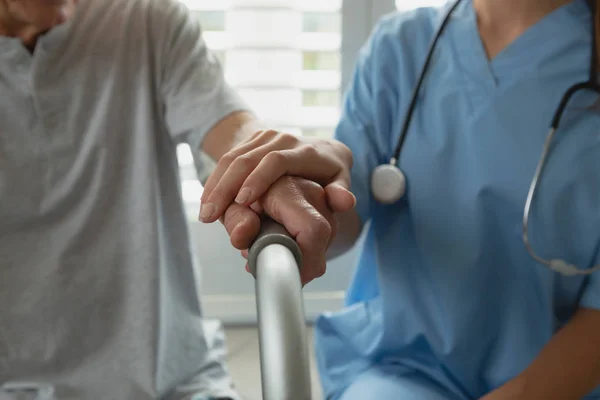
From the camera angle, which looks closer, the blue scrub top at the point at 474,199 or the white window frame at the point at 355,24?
the blue scrub top at the point at 474,199

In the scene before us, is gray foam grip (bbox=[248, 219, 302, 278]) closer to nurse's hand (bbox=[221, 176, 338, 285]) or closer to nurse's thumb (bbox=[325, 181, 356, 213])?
nurse's hand (bbox=[221, 176, 338, 285])

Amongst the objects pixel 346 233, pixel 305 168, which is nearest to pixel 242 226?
pixel 305 168

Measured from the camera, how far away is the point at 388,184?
89 cm

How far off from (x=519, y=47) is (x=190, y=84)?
0.44 m

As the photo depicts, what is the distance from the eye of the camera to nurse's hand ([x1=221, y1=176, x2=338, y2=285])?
1.69 ft

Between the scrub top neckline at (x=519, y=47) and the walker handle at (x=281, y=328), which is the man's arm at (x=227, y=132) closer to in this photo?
the scrub top neckline at (x=519, y=47)

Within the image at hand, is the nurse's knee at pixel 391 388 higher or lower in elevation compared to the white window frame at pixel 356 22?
lower

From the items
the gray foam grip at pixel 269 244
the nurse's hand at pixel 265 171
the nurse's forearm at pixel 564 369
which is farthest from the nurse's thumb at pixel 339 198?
the nurse's forearm at pixel 564 369

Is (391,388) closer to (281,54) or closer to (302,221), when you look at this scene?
(302,221)

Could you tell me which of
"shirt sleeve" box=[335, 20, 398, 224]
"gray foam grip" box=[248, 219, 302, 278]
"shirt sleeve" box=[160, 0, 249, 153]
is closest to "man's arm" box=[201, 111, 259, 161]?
"shirt sleeve" box=[160, 0, 249, 153]

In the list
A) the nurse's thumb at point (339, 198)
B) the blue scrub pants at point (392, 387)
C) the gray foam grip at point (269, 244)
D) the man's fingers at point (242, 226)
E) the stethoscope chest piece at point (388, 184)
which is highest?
the gray foam grip at point (269, 244)

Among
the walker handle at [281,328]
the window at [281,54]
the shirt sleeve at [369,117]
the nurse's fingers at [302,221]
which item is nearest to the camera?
the walker handle at [281,328]

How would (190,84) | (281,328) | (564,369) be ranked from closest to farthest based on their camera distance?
(281,328), (564,369), (190,84)

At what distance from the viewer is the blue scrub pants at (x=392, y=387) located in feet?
2.82
